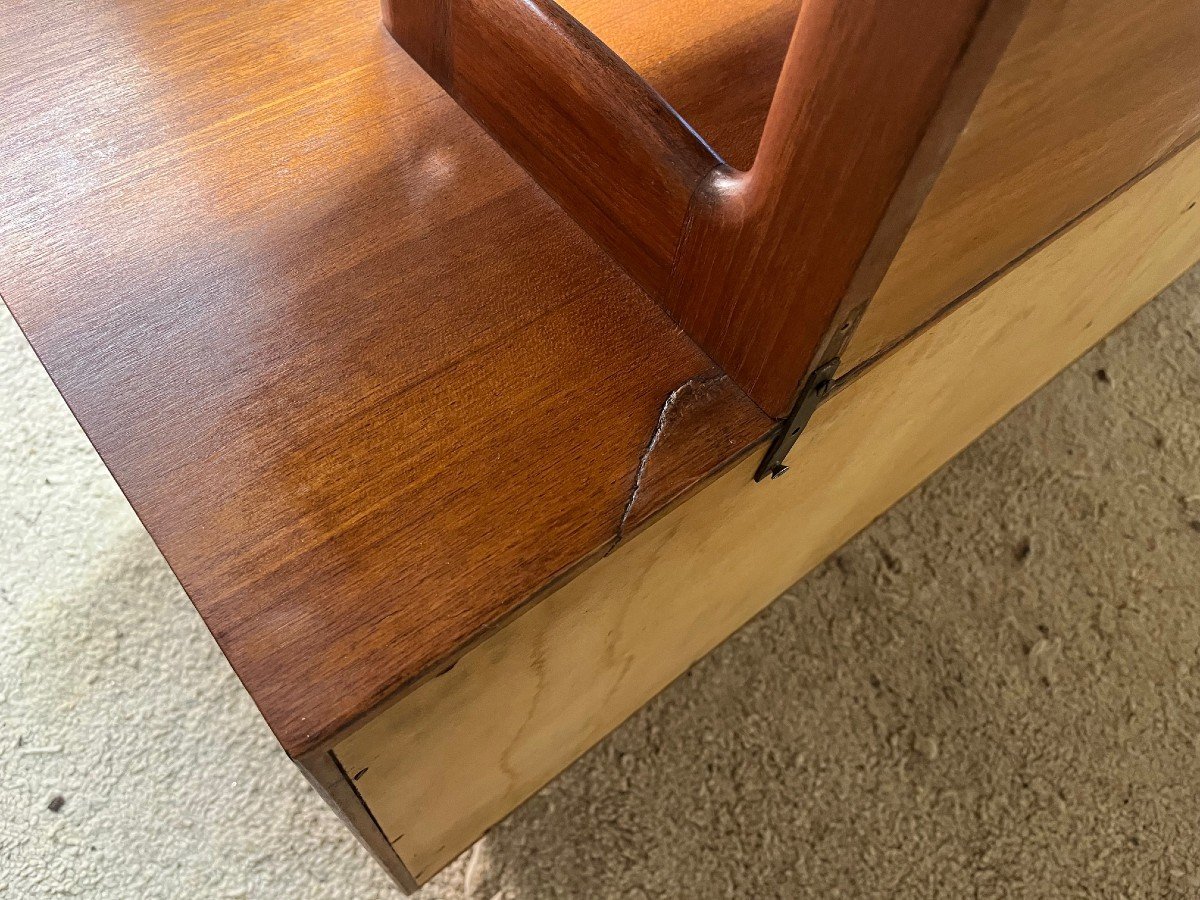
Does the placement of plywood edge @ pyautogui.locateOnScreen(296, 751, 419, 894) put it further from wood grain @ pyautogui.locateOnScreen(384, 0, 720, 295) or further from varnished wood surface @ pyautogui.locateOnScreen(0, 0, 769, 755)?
wood grain @ pyautogui.locateOnScreen(384, 0, 720, 295)

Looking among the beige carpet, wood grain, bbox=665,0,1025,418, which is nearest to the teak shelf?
wood grain, bbox=665,0,1025,418

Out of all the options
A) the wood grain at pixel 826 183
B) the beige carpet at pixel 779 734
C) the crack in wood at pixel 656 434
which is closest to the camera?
the wood grain at pixel 826 183

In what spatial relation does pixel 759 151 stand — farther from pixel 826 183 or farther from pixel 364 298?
pixel 364 298

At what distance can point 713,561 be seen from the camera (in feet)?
2.00

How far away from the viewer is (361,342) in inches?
17.3

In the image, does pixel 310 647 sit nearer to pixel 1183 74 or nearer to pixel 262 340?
pixel 262 340

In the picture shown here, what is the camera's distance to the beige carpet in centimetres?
80

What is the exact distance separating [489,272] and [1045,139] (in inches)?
10.0

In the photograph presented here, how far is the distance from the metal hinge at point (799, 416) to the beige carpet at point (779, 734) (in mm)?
444

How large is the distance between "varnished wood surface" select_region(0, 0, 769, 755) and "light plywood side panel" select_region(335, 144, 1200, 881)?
0.05 metres

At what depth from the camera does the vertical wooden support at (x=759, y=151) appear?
0.95 feet

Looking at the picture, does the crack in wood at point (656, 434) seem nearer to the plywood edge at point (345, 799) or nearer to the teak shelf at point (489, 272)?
the teak shelf at point (489, 272)

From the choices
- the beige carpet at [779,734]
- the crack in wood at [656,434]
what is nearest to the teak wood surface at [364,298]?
the crack in wood at [656,434]

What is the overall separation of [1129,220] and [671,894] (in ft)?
2.08
